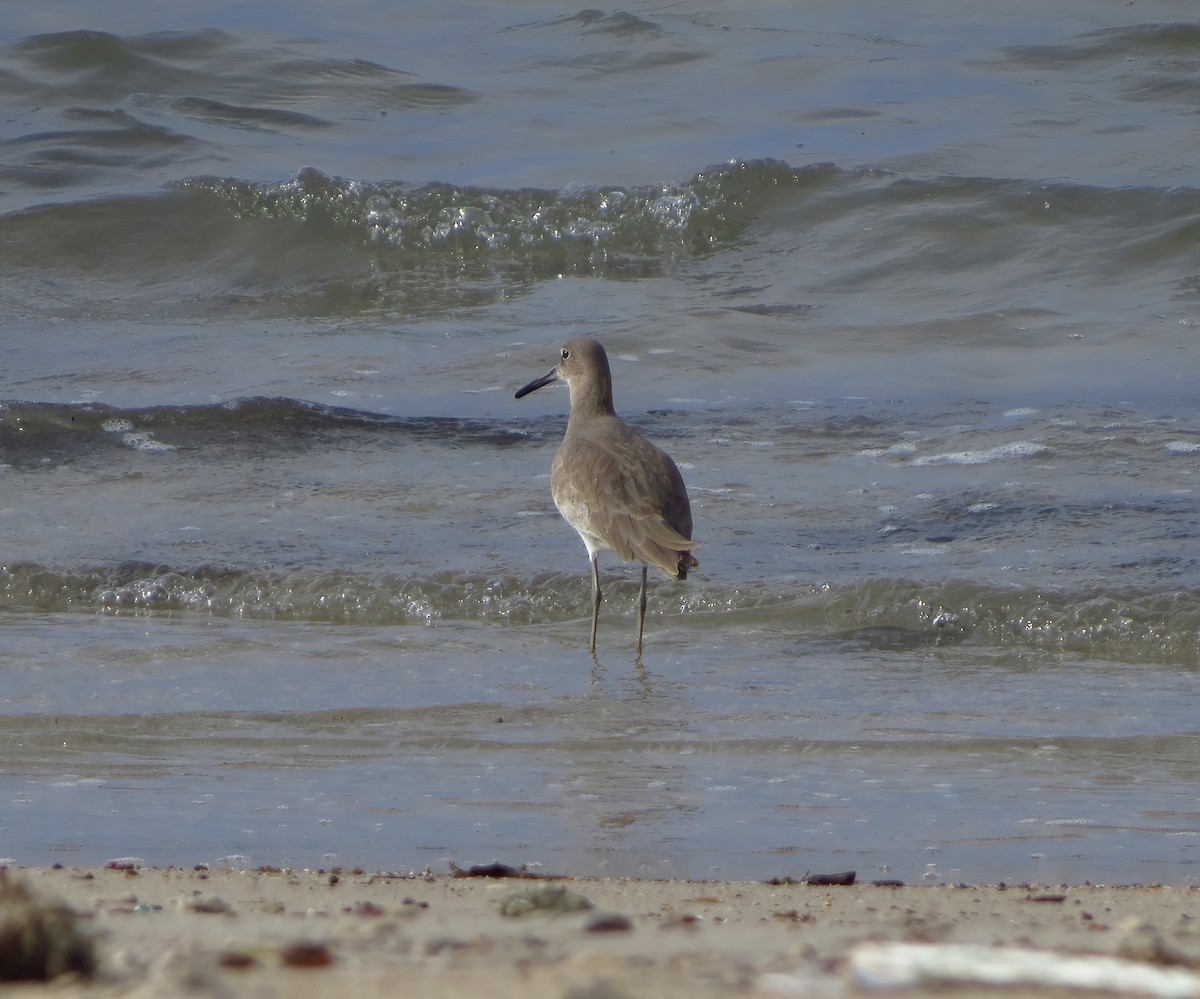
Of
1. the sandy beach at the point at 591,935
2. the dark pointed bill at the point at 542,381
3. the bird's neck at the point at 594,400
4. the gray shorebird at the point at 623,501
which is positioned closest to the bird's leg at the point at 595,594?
the gray shorebird at the point at 623,501

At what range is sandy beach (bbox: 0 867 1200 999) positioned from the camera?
7.43 ft

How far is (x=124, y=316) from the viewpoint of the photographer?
40.6 ft

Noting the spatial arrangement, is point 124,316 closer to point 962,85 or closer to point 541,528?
point 541,528

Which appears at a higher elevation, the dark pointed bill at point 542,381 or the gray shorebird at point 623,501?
the dark pointed bill at point 542,381

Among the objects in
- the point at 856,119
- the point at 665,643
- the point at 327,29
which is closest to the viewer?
the point at 665,643

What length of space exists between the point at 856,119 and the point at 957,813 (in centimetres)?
1203

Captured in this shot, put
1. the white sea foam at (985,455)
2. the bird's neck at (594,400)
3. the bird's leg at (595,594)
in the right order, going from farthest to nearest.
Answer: the white sea foam at (985,455) < the bird's neck at (594,400) < the bird's leg at (595,594)

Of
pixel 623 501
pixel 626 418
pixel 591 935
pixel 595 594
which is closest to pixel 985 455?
pixel 626 418

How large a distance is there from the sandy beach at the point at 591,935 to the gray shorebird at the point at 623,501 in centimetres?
283

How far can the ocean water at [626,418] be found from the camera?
4602 millimetres

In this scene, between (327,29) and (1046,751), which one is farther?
(327,29)

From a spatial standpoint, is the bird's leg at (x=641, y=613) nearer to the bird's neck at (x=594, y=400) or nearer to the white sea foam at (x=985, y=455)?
the bird's neck at (x=594, y=400)

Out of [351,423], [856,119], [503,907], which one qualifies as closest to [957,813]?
[503,907]

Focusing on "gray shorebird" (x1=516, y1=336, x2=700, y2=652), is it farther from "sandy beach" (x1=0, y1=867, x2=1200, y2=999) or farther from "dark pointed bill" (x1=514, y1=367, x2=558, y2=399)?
"sandy beach" (x1=0, y1=867, x2=1200, y2=999)
